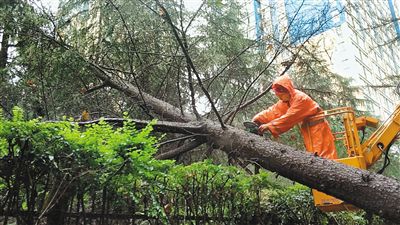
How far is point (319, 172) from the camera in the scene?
12.4ft

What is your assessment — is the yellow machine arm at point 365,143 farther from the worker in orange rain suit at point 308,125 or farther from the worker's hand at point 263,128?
the worker's hand at point 263,128

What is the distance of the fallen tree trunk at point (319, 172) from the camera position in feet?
11.4

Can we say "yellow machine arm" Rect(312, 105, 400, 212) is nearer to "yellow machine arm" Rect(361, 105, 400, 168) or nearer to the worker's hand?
"yellow machine arm" Rect(361, 105, 400, 168)

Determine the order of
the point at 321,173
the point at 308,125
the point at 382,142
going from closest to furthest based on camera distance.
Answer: the point at 321,173
the point at 382,142
the point at 308,125

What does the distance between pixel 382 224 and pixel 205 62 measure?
3.96 meters

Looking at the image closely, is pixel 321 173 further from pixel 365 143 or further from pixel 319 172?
pixel 365 143

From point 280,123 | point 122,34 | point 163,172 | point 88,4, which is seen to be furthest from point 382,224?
→ point 88,4

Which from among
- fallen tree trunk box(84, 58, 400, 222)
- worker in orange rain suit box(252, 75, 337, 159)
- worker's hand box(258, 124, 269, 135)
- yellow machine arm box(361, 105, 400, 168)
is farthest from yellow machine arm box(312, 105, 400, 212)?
worker's hand box(258, 124, 269, 135)

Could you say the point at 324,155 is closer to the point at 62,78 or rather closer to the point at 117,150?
the point at 117,150

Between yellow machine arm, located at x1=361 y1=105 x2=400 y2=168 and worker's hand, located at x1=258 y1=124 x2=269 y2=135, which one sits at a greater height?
worker's hand, located at x1=258 y1=124 x2=269 y2=135

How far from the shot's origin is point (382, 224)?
4422mm

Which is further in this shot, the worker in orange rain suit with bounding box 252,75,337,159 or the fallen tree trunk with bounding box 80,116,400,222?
the worker in orange rain suit with bounding box 252,75,337,159

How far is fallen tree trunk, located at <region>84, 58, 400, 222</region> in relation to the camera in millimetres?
3479


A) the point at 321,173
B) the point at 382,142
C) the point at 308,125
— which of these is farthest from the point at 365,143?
the point at 321,173
